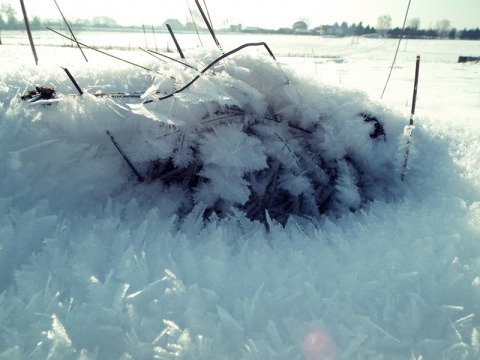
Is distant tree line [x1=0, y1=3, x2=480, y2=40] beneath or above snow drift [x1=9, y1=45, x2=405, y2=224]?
above

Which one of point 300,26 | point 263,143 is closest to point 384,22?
point 300,26

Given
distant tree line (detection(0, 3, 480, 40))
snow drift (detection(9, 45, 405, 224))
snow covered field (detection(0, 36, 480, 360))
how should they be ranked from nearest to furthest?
snow covered field (detection(0, 36, 480, 360)) < snow drift (detection(9, 45, 405, 224)) < distant tree line (detection(0, 3, 480, 40))

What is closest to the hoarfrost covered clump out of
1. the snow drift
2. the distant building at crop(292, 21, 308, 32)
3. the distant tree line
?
A: the snow drift

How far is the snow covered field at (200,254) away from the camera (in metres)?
0.45

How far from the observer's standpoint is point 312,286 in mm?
536

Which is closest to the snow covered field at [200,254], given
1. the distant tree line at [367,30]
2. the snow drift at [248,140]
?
the snow drift at [248,140]

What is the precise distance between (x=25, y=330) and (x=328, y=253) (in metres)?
0.52

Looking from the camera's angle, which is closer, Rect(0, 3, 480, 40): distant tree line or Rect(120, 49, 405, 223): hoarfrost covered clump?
Rect(120, 49, 405, 223): hoarfrost covered clump

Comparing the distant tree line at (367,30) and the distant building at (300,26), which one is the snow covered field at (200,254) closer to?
the distant tree line at (367,30)

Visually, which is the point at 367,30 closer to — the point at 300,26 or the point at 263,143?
the point at 300,26

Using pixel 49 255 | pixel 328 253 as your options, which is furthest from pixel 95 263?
pixel 328 253

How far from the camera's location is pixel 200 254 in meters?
0.62

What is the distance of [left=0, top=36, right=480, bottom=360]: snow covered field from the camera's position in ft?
1.49

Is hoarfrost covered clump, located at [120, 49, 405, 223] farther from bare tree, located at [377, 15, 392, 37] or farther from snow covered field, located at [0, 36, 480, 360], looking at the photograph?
bare tree, located at [377, 15, 392, 37]
